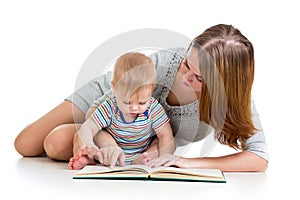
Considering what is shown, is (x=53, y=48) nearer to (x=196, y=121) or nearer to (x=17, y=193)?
(x=196, y=121)

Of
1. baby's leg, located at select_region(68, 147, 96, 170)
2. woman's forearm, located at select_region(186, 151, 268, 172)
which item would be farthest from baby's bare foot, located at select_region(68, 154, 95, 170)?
woman's forearm, located at select_region(186, 151, 268, 172)

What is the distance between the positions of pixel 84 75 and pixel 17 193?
682 mm

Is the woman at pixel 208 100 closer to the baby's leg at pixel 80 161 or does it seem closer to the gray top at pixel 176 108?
the gray top at pixel 176 108

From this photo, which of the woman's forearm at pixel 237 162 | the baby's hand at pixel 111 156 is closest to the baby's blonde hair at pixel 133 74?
the baby's hand at pixel 111 156

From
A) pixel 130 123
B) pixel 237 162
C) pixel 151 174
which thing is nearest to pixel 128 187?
pixel 151 174

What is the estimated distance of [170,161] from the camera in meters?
2.06

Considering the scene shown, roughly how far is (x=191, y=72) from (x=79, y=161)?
51 cm

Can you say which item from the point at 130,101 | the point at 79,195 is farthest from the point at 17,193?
the point at 130,101

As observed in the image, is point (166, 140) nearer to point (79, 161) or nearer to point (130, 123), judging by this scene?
point (130, 123)

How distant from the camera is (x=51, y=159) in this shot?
2.42 metres

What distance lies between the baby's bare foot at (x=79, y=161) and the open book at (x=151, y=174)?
0.40 ft

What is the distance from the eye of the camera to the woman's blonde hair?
2086 mm

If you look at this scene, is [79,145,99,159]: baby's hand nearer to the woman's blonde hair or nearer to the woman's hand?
the woman's hand

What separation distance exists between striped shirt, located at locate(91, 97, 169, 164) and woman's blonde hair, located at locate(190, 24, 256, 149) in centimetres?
17
